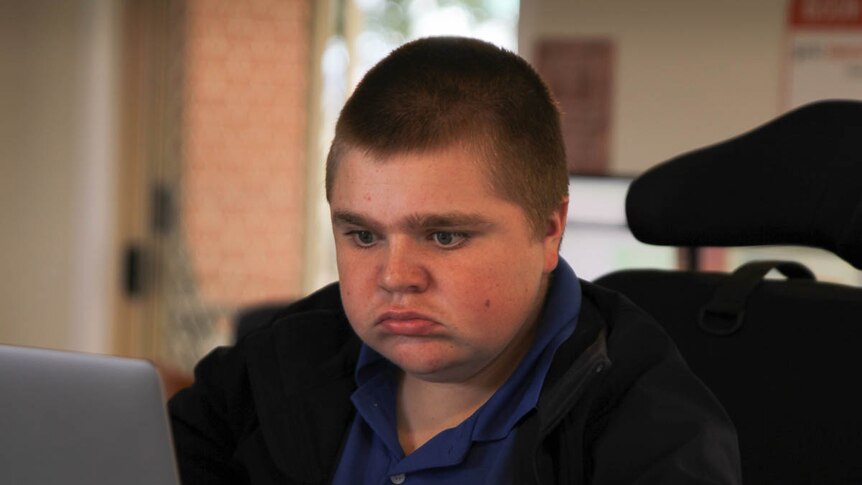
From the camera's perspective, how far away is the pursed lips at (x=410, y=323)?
100 centimetres

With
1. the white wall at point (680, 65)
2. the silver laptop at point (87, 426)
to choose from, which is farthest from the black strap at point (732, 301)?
the white wall at point (680, 65)

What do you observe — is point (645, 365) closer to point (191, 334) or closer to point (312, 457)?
point (312, 457)

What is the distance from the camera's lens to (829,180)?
1242mm

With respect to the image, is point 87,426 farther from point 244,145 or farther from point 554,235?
point 244,145

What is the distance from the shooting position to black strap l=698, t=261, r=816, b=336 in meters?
1.29

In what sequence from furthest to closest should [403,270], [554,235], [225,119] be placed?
[225,119] → [554,235] → [403,270]

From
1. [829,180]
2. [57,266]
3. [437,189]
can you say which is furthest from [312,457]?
[57,266]

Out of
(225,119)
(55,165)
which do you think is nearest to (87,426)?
(55,165)

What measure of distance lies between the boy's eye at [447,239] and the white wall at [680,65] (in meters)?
2.24

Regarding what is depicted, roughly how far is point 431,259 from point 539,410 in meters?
0.17

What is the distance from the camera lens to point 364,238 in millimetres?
1049

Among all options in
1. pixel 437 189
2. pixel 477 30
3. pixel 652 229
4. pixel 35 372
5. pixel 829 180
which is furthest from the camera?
pixel 477 30

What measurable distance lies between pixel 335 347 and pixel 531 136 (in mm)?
323

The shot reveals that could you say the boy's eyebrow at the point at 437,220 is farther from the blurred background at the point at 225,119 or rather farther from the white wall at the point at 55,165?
the white wall at the point at 55,165
